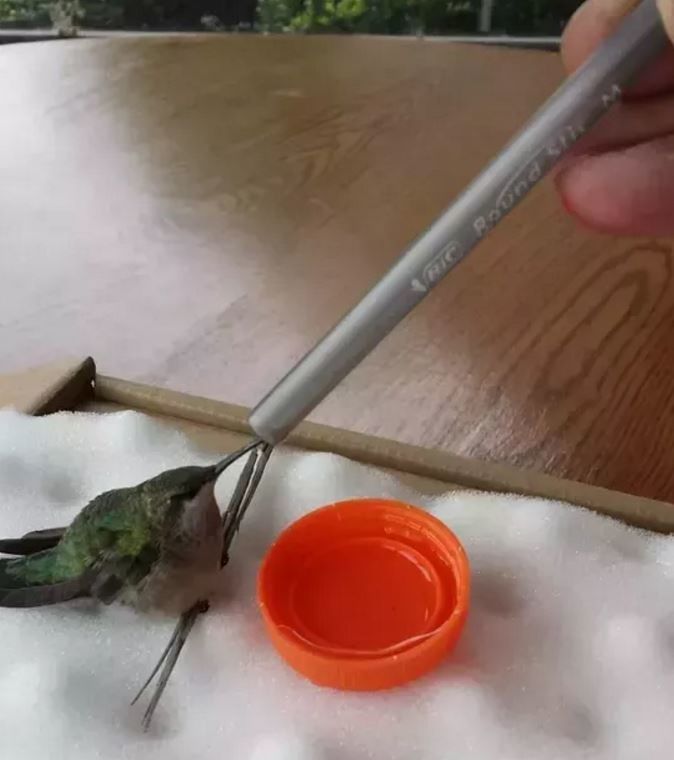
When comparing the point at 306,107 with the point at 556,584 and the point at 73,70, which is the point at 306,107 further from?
the point at 556,584

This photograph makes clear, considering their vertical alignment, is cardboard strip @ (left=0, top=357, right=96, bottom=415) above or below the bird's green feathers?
below

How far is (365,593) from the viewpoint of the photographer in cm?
44

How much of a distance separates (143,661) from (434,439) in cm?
20

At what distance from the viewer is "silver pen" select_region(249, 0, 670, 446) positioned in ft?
1.44

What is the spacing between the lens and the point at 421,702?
40cm

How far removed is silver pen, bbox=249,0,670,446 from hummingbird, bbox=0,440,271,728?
42 mm

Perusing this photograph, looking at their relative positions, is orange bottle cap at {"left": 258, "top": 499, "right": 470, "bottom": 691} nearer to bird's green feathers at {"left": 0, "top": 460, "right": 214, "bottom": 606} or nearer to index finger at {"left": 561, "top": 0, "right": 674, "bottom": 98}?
bird's green feathers at {"left": 0, "top": 460, "right": 214, "bottom": 606}

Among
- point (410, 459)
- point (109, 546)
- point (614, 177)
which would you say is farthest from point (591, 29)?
point (109, 546)

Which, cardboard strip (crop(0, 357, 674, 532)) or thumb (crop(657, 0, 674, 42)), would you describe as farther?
cardboard strip (crop(0, 357, 674, 532))

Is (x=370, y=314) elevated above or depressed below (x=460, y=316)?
above

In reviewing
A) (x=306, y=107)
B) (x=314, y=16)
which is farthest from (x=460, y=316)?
(x=314, y=16)

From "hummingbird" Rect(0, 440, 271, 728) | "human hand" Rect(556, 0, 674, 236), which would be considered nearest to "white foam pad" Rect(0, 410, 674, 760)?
"hummingbird" Rect(0, 440, 271, 728)

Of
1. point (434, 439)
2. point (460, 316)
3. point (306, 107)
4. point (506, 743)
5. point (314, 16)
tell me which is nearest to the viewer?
point (506, 743)

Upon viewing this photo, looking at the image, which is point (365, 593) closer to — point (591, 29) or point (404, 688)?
point (404, 688)
